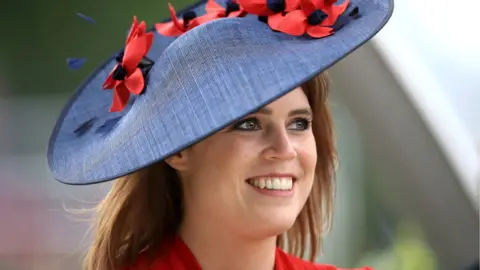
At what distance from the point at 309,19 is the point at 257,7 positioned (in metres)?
0.09

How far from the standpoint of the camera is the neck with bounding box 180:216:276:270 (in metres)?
1.16

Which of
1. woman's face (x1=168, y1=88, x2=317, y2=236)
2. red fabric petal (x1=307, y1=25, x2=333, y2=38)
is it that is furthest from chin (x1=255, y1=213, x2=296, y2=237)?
red fabric petal (x1=307, y1=25, x2=333, y2=38)

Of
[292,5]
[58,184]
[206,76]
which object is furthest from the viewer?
[58,184]

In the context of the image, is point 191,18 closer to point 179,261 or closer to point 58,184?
point 179,261

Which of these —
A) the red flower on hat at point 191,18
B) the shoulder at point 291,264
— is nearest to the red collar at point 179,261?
the shoulder at point 291,264

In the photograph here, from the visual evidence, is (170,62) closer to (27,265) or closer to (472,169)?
(472,169)

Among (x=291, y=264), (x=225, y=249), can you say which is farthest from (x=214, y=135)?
(x=291, y=264)

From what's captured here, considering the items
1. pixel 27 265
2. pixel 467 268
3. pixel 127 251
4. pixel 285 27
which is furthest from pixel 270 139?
pixel 27 265

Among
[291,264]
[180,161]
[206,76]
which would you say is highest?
[206,76]

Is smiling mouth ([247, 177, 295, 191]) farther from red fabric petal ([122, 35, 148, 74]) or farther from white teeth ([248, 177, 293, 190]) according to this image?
red fabric petal ([122, 35, 148, 74])

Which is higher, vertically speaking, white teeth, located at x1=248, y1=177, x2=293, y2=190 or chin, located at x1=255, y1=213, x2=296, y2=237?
white teeth, located at x1=248, y1=177, x2=293, y2=190

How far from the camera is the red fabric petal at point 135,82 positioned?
1.15m

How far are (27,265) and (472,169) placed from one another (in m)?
1.77

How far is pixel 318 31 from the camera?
1.05 metres
